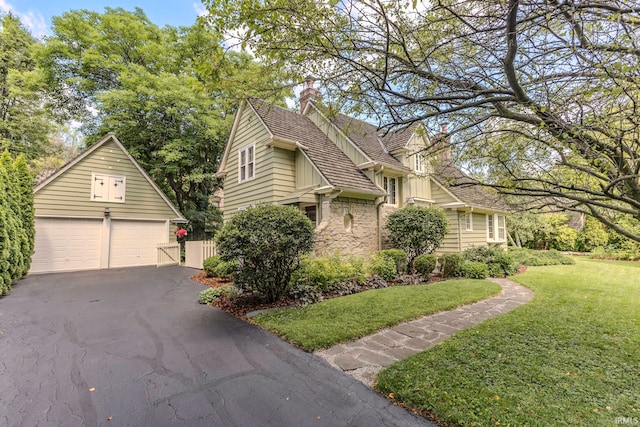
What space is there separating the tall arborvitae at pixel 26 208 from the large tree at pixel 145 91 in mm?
5617

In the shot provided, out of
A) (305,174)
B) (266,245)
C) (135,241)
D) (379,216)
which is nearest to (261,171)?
(305,174)

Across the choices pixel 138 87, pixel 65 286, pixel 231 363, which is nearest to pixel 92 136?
Result: pixel 138 87

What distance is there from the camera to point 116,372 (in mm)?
3379

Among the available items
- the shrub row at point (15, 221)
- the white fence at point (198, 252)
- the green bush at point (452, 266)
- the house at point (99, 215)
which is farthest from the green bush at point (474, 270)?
the shrub row at point (15, 221)

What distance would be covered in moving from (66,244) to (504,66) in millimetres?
15794

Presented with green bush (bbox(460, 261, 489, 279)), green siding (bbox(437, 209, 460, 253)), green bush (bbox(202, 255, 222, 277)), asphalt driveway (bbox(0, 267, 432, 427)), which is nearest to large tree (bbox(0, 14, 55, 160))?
green bush (bbox(202, 255, 222, 277))

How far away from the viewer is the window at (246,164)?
37.6 feet

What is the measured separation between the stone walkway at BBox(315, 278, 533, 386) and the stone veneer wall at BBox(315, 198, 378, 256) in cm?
425

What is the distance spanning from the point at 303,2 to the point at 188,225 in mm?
17458

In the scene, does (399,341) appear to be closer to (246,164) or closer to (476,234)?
(246,164)

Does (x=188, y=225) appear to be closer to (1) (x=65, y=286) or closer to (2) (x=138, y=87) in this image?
(2) (x=138, y=87)

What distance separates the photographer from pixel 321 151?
10898 mm

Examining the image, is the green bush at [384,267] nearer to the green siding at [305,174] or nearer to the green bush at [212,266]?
the green siding at [305,174]

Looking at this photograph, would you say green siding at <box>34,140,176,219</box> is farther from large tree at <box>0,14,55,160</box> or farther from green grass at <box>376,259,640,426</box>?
green grass at <box>376,259,640,426</box>
